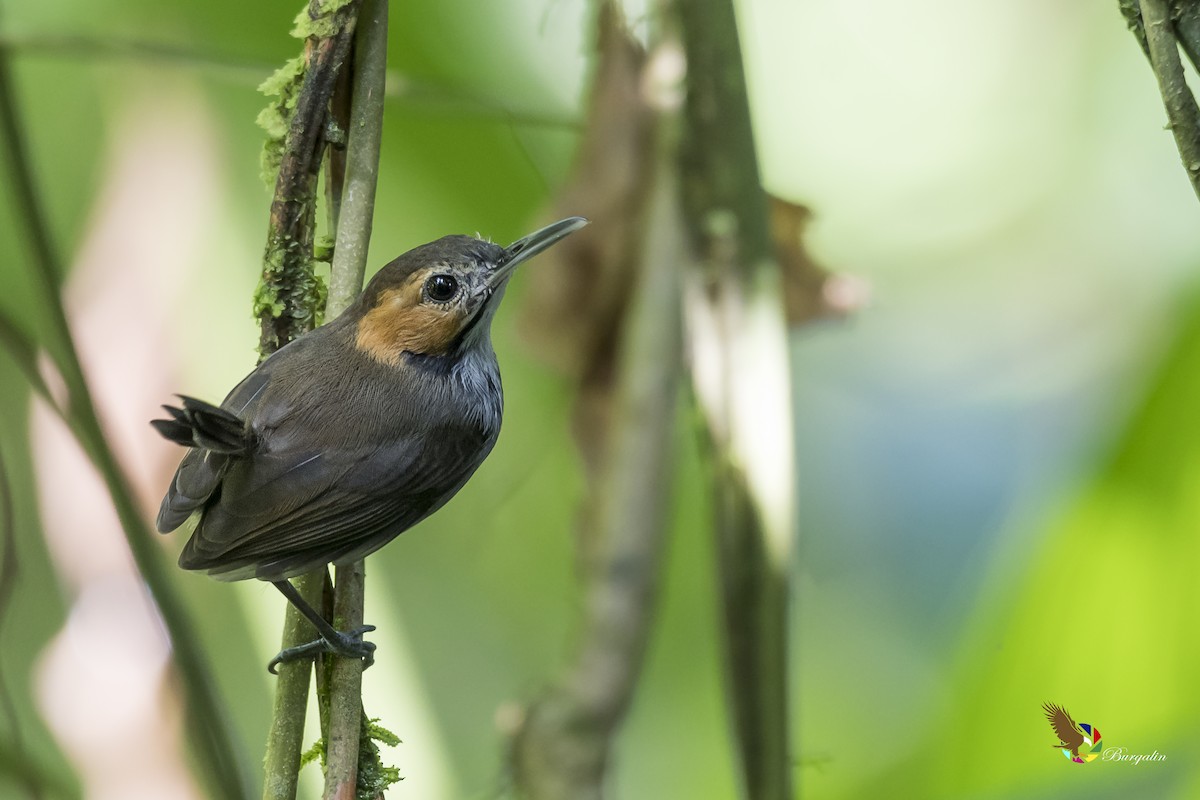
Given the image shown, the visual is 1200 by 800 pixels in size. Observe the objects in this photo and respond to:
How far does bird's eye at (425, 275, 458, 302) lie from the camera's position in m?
1.88

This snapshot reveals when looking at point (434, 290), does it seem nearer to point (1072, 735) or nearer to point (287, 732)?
point (287, 732)

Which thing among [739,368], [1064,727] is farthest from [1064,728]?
[739,368]

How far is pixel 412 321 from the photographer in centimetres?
190

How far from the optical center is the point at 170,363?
2900 millimetres

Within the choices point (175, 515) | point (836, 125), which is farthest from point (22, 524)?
point (836, 125)

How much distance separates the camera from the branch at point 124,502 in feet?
8.50

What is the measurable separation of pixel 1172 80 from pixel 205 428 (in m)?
1.49

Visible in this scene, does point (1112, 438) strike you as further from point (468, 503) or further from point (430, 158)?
point (430, 158)

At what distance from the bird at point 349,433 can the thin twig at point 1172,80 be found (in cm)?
93

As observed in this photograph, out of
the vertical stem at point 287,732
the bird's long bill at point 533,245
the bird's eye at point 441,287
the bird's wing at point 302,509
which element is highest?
the bird's long bill at point 533,245

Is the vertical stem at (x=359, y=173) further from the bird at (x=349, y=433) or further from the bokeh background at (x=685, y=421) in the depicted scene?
the bokeh background at (x=685, y=421)

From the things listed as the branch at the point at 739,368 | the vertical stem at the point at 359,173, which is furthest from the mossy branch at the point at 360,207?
the branch at the point at 739,368

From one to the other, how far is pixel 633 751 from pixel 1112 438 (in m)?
1.56

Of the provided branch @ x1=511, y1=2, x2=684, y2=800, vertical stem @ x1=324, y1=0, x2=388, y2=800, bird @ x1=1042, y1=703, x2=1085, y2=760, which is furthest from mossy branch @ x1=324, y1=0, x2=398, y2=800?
bird @ x1=1042, y1=703, x2=1085, y2=760
